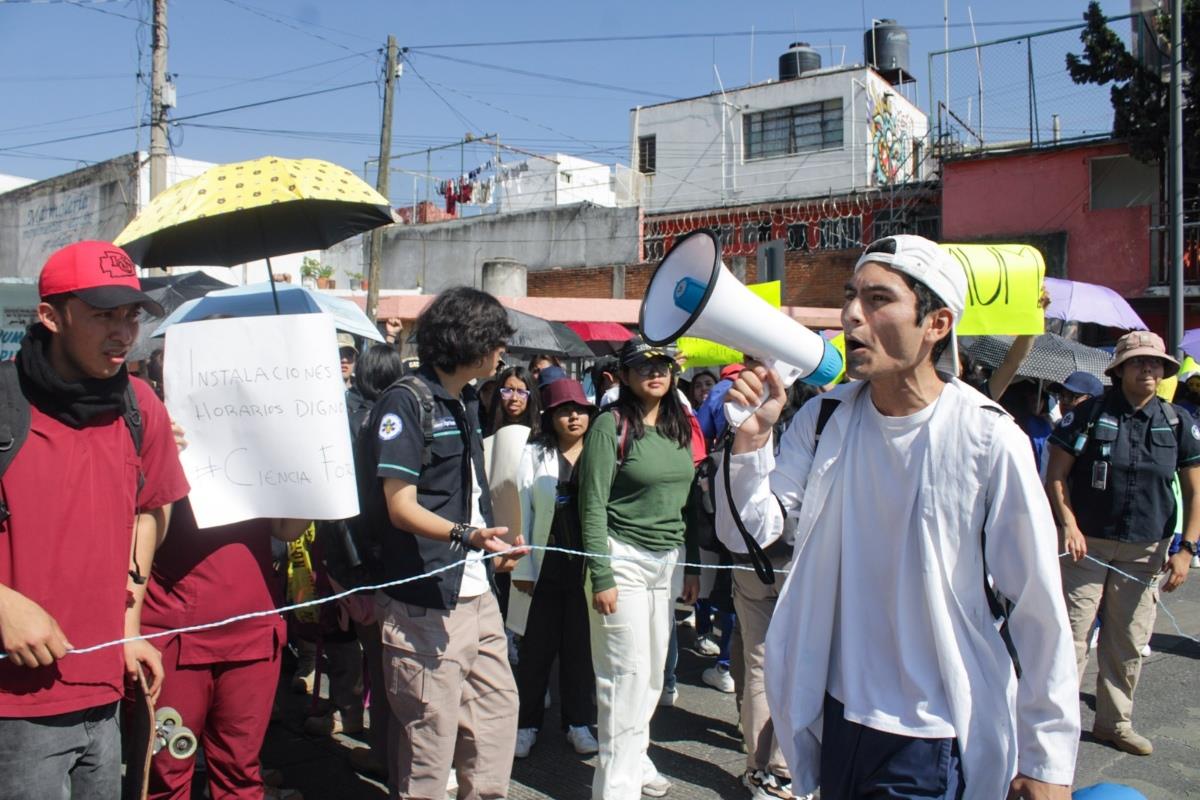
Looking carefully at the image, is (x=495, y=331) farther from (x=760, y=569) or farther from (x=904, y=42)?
(x=904, y=42)

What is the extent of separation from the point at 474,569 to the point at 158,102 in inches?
573

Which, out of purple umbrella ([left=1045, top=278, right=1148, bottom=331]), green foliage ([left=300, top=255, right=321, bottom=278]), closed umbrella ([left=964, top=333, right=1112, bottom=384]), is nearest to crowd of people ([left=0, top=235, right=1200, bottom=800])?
closed umbrella ([left=964, top=333, right=1112, bottom=384])

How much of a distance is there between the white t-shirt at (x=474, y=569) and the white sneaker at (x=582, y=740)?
1605 mm

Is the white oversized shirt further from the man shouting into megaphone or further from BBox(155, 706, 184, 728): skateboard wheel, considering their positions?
BBox(155, 706, 184, 728): skateboard wheel

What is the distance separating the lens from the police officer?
507 centimetres

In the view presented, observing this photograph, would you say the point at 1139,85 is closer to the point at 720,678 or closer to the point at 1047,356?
the point at 1047,356

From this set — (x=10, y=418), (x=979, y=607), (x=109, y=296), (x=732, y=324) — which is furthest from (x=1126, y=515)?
(x=10, y=418)

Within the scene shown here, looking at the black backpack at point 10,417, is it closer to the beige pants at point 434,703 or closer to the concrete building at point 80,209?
the beige pants at point 434,703

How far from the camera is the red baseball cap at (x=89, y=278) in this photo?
2.40 m

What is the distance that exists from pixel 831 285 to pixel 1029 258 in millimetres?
16494

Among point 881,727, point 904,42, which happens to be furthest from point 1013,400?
point 904,42

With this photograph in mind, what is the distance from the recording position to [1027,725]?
2.16m

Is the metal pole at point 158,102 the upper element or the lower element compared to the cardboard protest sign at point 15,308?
upper


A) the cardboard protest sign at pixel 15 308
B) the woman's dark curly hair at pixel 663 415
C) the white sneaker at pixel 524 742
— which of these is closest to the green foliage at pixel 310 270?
the cardboard protest sign at pixel 15 308
